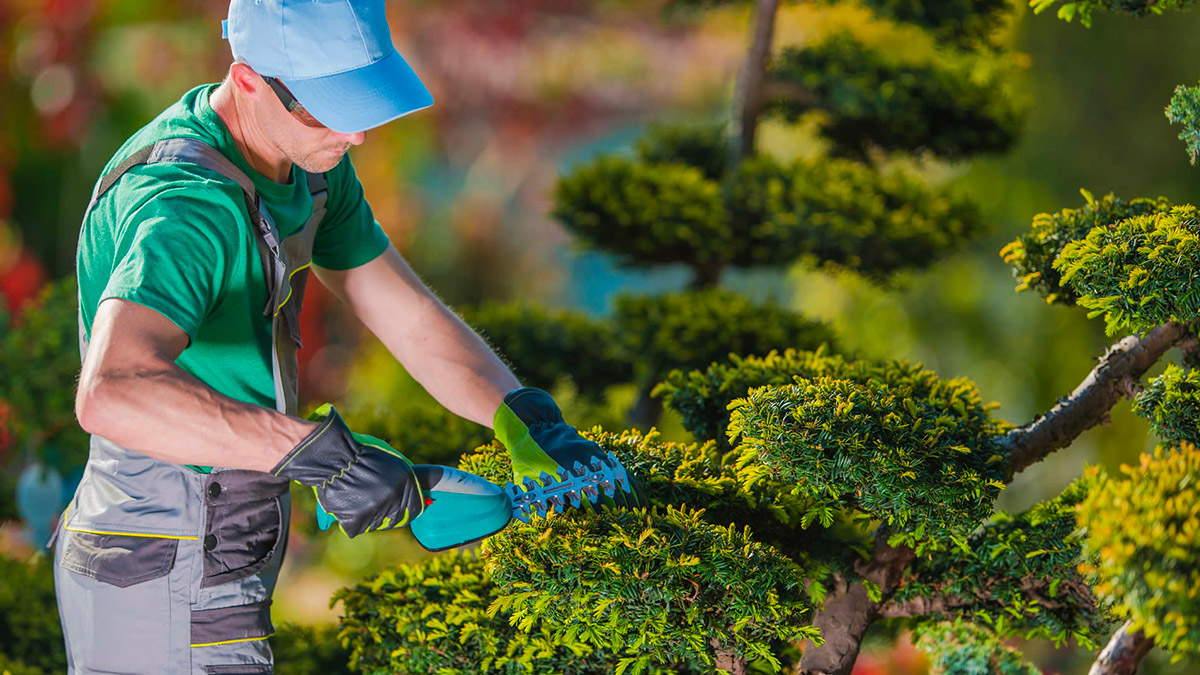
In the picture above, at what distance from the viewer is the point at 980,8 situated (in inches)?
116

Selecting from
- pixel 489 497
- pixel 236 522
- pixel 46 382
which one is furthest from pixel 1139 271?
pixel 46 382

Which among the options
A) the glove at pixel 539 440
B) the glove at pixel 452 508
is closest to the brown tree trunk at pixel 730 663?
the glove at pixel 539 440

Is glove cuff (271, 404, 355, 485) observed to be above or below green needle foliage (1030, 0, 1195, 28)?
below

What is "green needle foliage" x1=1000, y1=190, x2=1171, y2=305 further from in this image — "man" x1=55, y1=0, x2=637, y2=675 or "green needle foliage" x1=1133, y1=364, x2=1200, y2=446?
"man" x1=55, y1=0, x2=637, y2=675

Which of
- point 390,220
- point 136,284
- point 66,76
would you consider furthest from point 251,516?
point 66,76

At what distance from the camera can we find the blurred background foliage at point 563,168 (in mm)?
3166

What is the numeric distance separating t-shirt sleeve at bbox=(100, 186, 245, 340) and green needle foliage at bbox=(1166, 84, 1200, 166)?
1.33 m

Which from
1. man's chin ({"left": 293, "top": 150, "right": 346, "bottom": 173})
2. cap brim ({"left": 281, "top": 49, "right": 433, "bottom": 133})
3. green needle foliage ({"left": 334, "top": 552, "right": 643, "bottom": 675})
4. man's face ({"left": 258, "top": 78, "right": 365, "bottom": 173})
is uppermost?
cap brim ({"left": 281, "top": 49, "right": 433, "bottom": 133})

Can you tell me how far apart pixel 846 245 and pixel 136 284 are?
79.7 inches

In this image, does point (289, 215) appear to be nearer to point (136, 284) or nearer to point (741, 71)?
point (136, 284)

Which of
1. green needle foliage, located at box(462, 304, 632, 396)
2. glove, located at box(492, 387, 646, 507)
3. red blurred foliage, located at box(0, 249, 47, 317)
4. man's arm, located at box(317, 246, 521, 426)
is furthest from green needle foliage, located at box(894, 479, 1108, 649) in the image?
red blurred foliage, located at box(0, 249, 47, 317)

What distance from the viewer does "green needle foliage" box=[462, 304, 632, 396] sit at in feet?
9.93

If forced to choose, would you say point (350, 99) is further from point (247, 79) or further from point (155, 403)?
point (155, 403)

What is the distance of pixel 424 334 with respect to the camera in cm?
171
